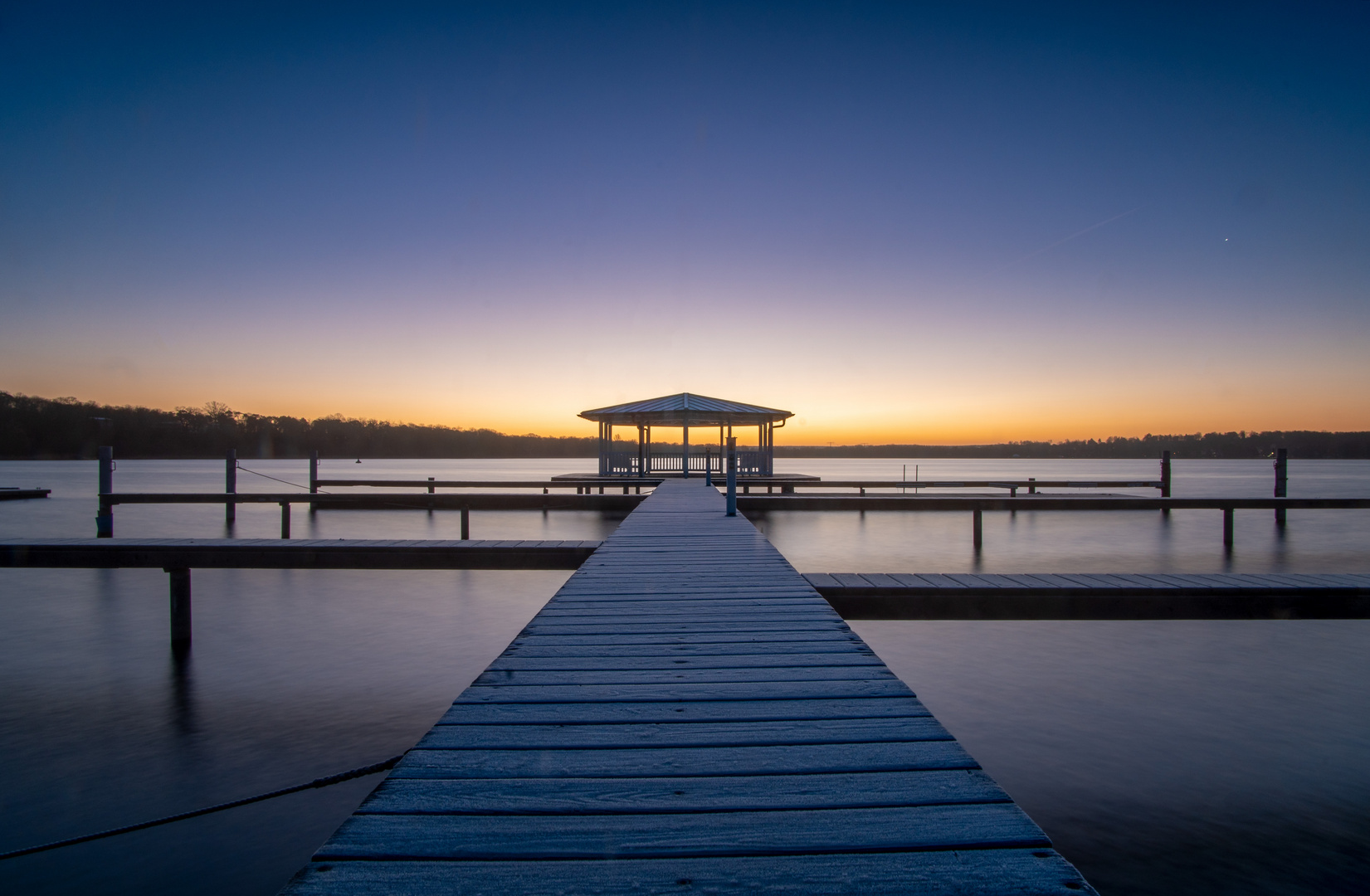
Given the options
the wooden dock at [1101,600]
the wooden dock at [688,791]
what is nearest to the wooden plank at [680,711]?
the wooden dock at [688,791]

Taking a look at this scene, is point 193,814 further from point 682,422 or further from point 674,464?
point 674,464

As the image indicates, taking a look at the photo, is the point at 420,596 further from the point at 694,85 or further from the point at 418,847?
the point at 694,85

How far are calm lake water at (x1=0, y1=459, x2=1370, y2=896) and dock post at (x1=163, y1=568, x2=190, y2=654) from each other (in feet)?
0.77

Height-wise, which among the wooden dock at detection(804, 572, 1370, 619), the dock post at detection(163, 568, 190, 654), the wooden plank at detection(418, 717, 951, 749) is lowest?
the dock post at detection(163, 568, 190, 654)

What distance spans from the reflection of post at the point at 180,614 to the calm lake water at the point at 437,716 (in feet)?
0.78

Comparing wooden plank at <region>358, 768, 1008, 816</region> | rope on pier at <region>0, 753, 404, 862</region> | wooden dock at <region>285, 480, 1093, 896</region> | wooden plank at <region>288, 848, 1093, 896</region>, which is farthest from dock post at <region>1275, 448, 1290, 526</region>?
rope on pier at <region>0, 753, 404, 862</region>

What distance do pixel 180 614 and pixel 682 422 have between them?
551 inches

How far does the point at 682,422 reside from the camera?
20.6 meters

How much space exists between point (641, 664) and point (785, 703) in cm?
72

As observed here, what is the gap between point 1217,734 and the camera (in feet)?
19.9

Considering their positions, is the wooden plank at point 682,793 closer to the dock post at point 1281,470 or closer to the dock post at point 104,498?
the dock post at point 104,498

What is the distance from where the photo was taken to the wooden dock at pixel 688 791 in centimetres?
133

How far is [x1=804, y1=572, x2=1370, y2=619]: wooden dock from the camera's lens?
16.9 ft

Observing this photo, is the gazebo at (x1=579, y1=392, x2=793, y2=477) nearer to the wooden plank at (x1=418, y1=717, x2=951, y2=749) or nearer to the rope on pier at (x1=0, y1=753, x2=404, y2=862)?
the rope on pier at (x1=0, y1=753, x2=404, y2=862)
